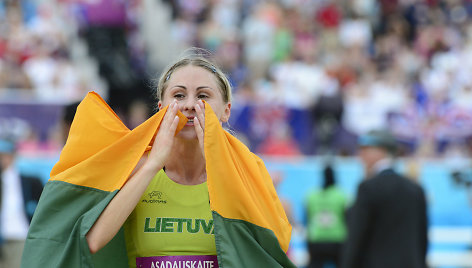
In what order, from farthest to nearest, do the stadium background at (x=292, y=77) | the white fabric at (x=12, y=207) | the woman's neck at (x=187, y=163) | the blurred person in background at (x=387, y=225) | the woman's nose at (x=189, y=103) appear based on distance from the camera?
1. the stadium background at (x=292, y=77)
2. the white fabric at (x=12, y=207)
3. the blurred person in background at (x=387, y=225)
4. the woman's neck at (x=187, y=163)
5. the woman's nose at (x=189, y=103)

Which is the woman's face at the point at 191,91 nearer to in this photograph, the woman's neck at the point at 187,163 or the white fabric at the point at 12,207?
the woman's neck at the point at 187,163

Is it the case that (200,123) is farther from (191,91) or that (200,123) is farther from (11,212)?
(11,212)

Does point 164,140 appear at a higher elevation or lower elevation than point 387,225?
lower

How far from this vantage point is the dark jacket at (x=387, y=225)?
18.8ft

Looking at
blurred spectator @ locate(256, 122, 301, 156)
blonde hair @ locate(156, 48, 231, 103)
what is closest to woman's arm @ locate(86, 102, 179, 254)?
blonde hair @ locate(156, 48, 231, 103)

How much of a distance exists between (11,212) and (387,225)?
3.12 m

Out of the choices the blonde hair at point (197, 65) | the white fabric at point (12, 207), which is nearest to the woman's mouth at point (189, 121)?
the blonde hair at point (197, 65)

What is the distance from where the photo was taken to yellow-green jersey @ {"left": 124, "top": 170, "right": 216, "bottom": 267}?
3020 mm

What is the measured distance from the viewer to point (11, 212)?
653cm

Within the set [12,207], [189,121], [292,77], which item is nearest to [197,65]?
[189,121]

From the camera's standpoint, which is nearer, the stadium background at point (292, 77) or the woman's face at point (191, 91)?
the woman's face at point (191, 91)

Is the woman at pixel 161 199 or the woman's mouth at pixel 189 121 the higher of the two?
the woman's mouth at pixel 189 121

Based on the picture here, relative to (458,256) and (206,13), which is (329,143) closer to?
(458,256)

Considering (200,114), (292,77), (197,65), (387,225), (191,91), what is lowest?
(200,114)
